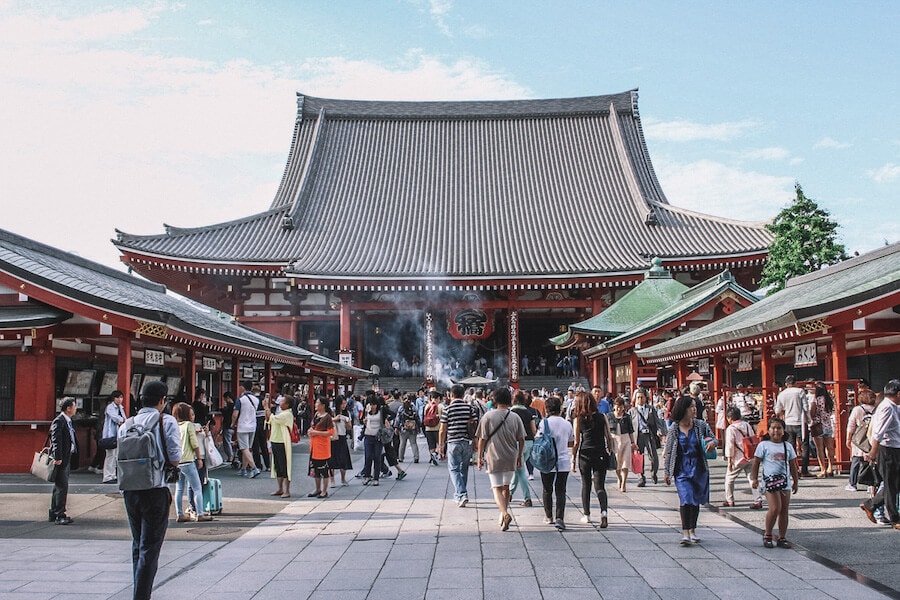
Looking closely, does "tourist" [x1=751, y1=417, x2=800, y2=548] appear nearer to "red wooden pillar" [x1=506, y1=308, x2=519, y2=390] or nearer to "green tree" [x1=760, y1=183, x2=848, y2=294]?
"green tree" [x1=760, y1=183, x2=848, y2=294]

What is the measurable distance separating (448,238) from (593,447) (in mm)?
25241

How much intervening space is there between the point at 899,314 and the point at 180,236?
87.4ft

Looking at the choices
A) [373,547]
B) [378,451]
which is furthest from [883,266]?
[373,547]

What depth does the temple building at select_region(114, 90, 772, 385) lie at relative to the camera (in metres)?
30.2

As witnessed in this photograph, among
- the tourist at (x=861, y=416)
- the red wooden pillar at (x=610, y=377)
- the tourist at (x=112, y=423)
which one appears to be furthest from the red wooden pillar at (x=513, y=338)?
the tourist at (x=861, y=416)

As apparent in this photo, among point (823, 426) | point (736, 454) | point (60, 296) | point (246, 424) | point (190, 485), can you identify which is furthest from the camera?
point (246, 424)

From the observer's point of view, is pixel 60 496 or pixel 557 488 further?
pixel 60 496

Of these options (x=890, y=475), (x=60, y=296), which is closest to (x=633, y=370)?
(x=890, y=475)

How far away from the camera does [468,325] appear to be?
105 feet

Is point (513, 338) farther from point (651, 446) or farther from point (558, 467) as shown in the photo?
point (558, 467)

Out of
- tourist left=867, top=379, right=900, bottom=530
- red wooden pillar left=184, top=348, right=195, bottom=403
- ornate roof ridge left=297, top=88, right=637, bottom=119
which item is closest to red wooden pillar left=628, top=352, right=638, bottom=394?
red wooden pillar left=184, top=348, right=195, bottom=403

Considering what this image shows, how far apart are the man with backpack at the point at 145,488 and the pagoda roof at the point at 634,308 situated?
16956mm

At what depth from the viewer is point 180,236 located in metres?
31.8

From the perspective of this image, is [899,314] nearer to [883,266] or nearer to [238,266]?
[883,266]
